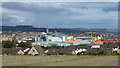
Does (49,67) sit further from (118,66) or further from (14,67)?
(118,66)

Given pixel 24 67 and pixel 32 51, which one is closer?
pixel 24 67

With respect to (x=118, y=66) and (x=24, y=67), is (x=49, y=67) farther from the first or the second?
(x=118, y=66)

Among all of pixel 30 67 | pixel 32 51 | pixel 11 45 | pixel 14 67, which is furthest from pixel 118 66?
pixel 11 45

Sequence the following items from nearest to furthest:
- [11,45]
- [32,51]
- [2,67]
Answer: [2,67]
[32,51]
[11,45]

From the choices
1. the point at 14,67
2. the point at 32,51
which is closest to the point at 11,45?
the point at 32,51

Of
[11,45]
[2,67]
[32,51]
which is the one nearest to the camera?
[2,67]

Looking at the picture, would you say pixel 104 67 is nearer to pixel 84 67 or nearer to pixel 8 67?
pixel 84 67

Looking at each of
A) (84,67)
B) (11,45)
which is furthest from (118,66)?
(11,45)

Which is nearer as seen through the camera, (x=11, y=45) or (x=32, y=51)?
(x=32, y=51)
